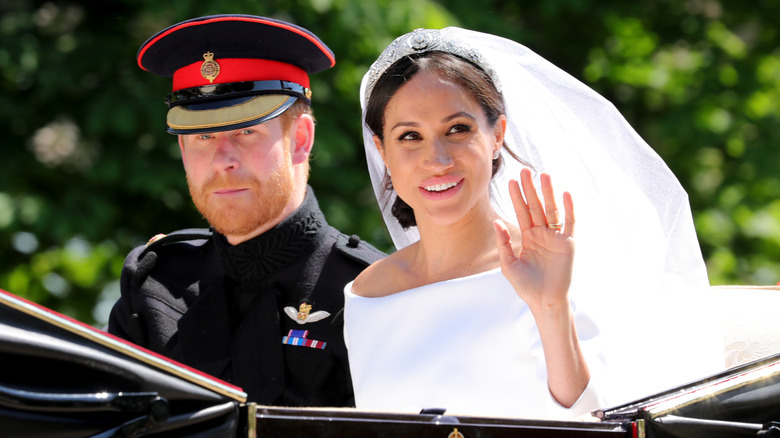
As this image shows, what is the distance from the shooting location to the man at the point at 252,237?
265 centimetres

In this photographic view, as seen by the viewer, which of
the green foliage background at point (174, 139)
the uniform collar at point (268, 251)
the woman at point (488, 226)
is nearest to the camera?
the woman at point (488, 226)

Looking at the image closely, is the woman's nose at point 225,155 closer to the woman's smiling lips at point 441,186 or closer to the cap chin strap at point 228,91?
the cap chin strap at point 228,91

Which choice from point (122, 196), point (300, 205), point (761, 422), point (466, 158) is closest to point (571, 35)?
point (122, 196)

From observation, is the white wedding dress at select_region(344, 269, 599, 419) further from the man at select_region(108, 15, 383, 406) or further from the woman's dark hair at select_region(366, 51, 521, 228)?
the woman's dark hair at select_region(366, 51, 521, 228)

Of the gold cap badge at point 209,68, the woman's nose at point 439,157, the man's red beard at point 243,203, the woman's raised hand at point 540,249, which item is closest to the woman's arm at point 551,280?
the woman's raised hand at point 540,249

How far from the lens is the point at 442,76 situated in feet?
7.30

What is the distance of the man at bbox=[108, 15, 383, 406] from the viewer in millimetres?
2648

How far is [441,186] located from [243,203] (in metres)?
0.71

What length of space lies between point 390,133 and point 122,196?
2919 millimetres

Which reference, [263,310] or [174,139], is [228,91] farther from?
[174,139]

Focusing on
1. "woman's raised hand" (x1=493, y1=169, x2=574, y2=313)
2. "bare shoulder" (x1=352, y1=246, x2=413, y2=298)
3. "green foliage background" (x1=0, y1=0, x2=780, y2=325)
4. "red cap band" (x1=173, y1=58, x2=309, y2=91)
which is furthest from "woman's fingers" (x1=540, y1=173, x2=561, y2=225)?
"green foliage background" (x1=0, y1=0, x2=780, y2=325)

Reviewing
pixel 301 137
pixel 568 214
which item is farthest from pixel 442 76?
pixel 301 137

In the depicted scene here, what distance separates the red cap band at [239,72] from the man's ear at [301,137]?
13 centimetres

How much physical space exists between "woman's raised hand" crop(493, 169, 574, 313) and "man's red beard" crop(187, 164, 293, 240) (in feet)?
2.95
